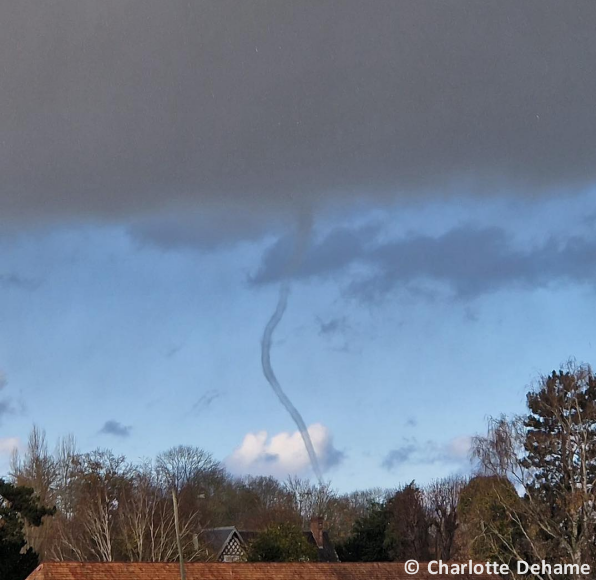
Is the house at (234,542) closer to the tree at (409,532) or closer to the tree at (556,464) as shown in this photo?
the tree at (409,532)

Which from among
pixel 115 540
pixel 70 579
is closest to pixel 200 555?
pixel 115 540

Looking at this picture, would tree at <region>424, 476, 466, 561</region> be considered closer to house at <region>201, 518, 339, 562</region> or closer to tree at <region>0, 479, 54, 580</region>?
house at <region>201, 518, 339, 562</region>

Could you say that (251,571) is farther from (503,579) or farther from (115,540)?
(115,540)

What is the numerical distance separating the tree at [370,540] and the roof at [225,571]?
34.5m

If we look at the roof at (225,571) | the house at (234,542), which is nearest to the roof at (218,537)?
the house at (234,542)

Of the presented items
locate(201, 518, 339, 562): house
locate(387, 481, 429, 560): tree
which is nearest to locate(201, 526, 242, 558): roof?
locate(201, 518, 339, 562): house

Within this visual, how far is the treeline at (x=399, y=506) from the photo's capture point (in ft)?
154

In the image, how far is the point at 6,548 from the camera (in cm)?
4497

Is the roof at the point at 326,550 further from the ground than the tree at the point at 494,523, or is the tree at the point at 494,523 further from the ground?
the tree at the point at 494,523

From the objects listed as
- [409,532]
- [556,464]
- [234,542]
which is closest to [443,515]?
[409,532]

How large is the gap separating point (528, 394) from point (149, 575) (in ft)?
76.7

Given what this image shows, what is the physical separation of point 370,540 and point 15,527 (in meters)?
45.3

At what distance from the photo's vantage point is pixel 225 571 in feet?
138

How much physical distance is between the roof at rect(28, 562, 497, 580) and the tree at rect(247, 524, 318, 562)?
11568 millimetres
